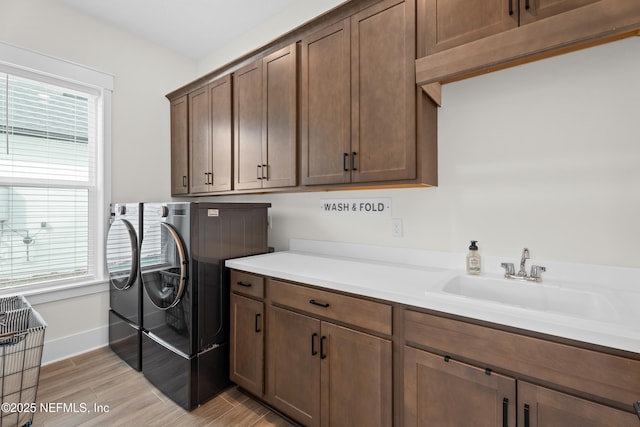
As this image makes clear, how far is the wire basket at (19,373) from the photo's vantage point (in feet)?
5.30

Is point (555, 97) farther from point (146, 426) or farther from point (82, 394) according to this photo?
point (82, 394)

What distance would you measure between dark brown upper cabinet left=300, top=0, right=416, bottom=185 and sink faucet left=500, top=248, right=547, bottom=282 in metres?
0.66

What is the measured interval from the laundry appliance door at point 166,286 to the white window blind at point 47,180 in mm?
903

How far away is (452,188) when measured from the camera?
5.71ft

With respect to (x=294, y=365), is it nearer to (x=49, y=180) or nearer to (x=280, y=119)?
(x=280, y=119)

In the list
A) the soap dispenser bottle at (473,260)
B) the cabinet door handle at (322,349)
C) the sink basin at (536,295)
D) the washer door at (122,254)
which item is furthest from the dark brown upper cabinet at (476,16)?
the washer door at (122,254)

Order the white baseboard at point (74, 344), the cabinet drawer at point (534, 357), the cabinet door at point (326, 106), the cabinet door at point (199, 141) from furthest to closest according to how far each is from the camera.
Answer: the cabinet door at point (199, 141), the white baseboard at point (74, 344), the cabinet door at point (326, 106), the cabinet drawer at point (534, 357)

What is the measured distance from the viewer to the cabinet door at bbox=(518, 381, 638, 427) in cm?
88

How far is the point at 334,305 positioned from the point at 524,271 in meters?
0.94

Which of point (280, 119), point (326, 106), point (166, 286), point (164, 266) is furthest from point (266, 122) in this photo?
point (166, 286)

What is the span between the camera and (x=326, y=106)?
71.3 inches

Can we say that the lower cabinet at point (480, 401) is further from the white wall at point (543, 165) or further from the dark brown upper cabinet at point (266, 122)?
the dark brown upper cabinet at point (266, 122)

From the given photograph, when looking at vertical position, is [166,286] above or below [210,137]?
below

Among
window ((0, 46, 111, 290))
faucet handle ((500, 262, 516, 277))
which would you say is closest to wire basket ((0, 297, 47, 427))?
window ((0, 46, 111, 290))
